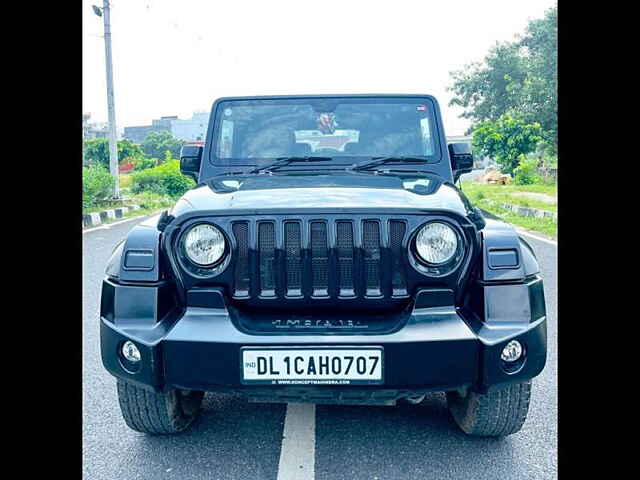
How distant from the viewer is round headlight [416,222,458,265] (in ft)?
8.05

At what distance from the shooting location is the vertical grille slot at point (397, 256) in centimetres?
245

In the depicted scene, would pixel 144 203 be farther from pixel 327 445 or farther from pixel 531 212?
pixel 327 445

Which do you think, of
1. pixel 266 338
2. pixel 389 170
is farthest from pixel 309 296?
pixel 389 170

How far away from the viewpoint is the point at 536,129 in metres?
26.6

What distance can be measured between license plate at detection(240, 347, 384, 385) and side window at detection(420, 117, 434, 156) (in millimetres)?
1744

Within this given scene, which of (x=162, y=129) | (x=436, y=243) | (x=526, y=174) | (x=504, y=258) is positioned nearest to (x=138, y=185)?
(x=526, y=174)

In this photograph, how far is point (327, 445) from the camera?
9.03 ft

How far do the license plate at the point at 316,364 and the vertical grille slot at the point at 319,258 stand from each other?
0.92ft

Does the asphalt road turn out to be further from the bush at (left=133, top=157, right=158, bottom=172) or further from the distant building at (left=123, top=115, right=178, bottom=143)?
the distant building at (left=123, top=115, right=178, bottom=143)

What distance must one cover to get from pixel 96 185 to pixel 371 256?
1432 cm

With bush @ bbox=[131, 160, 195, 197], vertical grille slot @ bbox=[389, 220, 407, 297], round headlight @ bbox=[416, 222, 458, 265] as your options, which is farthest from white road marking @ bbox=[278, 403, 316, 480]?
bush @ bbox=[131, 160, 195, 197]

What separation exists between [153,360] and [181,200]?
2.78 feet
